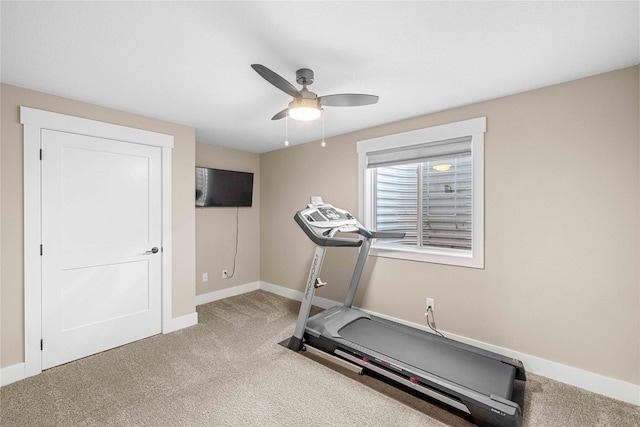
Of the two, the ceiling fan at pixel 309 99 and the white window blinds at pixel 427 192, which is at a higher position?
the ceiling fan at pixel 309 99

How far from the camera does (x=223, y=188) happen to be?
13.6 ft

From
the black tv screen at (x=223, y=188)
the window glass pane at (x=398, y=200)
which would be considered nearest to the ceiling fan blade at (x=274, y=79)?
the window glass pane at (x=398, y=200)

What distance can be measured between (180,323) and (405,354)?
248 cm

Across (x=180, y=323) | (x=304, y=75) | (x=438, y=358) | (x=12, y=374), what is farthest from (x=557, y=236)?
(x=12, y=374)

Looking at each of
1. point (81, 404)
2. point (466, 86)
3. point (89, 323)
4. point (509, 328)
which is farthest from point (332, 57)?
point (89, 323)

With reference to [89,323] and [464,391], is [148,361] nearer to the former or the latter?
[89,323]

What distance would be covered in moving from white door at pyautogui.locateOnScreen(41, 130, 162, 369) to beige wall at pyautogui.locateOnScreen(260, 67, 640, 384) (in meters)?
2.82

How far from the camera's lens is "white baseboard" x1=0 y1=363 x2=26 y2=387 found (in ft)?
7.09

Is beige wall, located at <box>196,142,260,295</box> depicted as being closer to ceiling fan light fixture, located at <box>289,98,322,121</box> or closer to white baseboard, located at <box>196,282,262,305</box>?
white baseboard, located at <box>196,282,262,305</box>

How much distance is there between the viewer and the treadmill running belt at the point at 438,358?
1.92 m

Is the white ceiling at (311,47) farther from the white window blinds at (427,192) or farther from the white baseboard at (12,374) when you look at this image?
the white baseboard at (12,374)

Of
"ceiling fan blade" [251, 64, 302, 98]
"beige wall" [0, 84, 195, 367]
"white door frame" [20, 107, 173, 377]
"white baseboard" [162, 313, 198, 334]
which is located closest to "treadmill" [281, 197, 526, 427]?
"ceiling fan blade" [251, 64, 302, 98]

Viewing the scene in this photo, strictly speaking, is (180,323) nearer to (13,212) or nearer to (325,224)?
(13,212)

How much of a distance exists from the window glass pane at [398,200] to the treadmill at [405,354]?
1.57 ft
